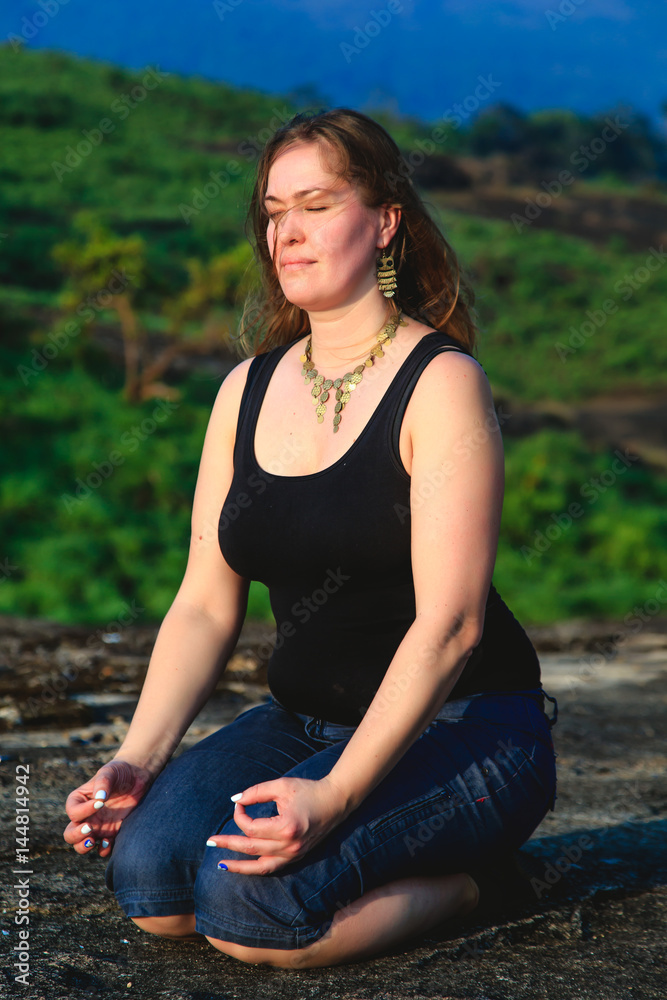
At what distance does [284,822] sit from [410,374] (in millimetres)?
848

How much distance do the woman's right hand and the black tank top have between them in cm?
34

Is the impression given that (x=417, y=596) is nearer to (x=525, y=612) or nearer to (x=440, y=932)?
(x=440, y=932)

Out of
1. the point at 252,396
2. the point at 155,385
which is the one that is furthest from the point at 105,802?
the point at 155,385

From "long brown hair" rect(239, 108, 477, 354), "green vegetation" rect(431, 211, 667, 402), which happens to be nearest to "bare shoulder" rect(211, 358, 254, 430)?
"long brown hair" rect(239, 108, 477, 354)

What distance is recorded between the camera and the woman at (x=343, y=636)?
5.54ft

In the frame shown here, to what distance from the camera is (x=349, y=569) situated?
1.90 meters

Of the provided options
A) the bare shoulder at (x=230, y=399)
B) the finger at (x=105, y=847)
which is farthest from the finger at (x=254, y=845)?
the bare shoulder at (x=230, y=399)

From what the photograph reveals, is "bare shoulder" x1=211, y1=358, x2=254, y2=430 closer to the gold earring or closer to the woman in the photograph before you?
the woman

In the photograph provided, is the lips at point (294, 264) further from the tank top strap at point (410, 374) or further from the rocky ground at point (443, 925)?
the rocky ground at point (443, 925)

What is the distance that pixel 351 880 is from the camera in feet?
5.53

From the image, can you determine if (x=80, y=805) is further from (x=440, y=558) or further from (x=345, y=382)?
(x=345, y=382)

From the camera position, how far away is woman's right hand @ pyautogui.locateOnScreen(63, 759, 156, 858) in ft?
5.90

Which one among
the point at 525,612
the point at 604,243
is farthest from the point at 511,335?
the point at 525,612

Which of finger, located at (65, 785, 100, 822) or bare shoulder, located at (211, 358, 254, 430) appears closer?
finger, located at (65, 785, 100, 822)
